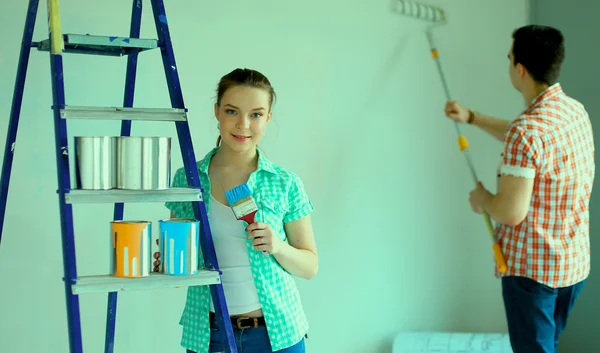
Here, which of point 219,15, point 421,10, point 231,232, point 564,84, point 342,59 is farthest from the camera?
point 564,84

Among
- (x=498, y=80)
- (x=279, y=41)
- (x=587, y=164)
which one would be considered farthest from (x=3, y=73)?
(x=498, y=80)

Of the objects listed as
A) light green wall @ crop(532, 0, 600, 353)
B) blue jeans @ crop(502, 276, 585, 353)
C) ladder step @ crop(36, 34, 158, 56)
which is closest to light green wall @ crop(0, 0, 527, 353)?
light green wall @ crop(532, 0, 600, 353)

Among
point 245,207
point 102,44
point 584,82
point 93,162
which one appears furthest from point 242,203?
point 584,82

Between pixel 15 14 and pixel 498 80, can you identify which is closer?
pixel 15 14

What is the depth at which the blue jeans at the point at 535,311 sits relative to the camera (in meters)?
2.47

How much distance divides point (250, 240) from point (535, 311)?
3.41ft

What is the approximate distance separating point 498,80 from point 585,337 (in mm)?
1305

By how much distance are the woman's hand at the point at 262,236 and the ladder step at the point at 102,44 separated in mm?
536

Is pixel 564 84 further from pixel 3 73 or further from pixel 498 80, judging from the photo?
pixel 3 73

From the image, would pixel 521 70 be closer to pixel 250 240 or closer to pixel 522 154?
pixel 522 154

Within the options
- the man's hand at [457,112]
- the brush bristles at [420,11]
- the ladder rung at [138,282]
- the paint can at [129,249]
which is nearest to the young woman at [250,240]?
the ladder rung at [138,282]

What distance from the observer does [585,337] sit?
3678 mm

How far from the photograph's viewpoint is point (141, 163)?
186cm

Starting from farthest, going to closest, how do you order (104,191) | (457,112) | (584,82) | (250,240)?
1. (584,82)
2. (457,112)
3. (250,240)
4. (104,191)
